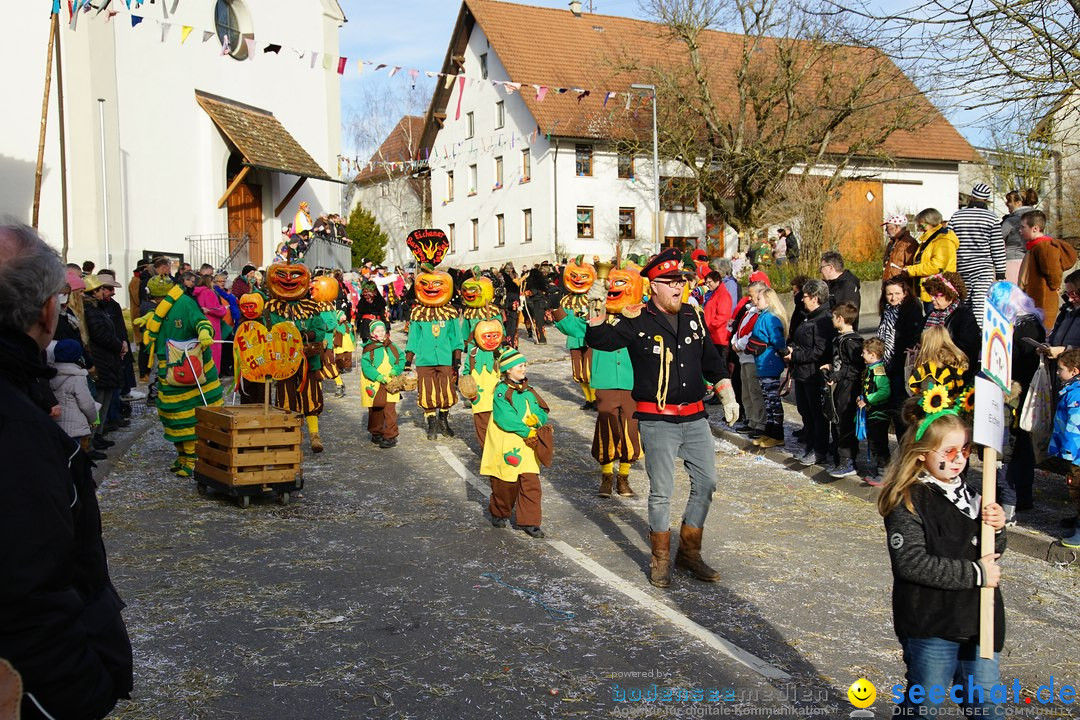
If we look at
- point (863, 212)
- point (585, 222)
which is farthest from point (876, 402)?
point (863, 212)

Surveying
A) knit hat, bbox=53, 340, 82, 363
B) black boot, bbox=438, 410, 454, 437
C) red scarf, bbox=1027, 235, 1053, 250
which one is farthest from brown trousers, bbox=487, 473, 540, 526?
red scarf, bbox=1027, 235, 1053, 250

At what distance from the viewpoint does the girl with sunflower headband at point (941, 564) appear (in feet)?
11.8

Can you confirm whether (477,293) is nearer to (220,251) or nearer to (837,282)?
(837,282)

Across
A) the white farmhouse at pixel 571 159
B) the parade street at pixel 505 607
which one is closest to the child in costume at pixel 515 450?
the parade street at pixel 505 607

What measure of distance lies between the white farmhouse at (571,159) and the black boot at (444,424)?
26569mm

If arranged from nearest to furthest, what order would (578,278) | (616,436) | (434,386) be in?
(616,436) < (578,278) < (434,386)

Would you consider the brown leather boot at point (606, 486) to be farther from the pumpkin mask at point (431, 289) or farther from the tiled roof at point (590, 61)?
the tiled roof at point (590, 61)

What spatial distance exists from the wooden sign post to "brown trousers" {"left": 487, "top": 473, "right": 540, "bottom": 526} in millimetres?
4409

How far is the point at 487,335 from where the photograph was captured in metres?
9.93

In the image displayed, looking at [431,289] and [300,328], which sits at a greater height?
[431,289]

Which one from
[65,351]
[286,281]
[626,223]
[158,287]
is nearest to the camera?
[65,351]

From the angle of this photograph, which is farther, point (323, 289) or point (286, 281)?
point (323, 289)

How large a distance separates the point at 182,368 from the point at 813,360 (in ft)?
21.0

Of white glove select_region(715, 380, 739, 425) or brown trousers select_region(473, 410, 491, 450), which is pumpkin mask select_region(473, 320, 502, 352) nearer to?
brown trousers select_region(473, 410, 491, 450)
